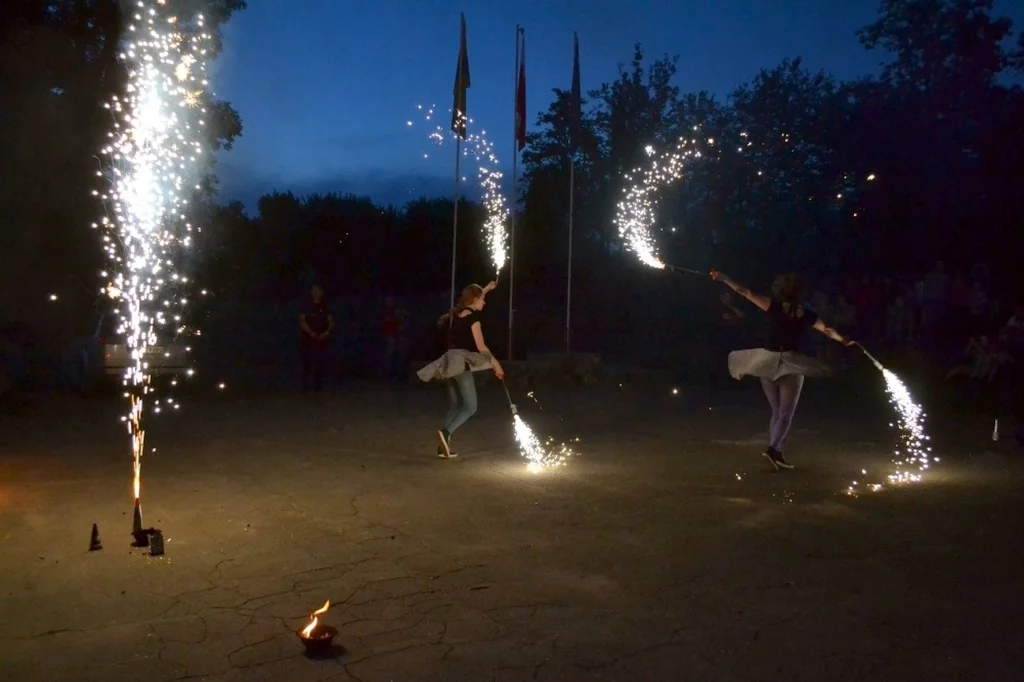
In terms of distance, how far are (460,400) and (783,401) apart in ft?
11.1

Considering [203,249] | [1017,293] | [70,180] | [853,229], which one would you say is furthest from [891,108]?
[70,180]

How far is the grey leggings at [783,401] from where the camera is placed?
9727 millimetres

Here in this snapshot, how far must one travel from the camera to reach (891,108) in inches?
977

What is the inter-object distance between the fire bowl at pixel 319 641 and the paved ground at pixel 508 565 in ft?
0.21

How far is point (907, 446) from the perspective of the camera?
37.8ft

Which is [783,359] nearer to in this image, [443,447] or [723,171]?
[443,447]

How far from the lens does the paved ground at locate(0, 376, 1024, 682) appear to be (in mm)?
4898

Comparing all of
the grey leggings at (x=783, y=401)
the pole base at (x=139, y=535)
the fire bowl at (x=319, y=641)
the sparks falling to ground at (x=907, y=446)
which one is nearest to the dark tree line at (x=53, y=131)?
the pole base at (x=139, y=535)

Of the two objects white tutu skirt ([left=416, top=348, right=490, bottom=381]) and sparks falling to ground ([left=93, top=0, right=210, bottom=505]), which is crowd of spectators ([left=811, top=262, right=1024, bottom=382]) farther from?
sparks falling to ground ([left=93, top=0, right=210, bottom=505])

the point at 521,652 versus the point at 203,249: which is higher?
the point at 203,249

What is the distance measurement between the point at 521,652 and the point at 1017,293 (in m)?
19.4

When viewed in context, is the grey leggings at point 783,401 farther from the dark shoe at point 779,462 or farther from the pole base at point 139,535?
the pole base at point 139,535

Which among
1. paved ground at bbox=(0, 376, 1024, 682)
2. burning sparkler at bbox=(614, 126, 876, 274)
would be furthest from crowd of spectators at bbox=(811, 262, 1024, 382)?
paved ground at bbox=(0, 376, 1024, 682)

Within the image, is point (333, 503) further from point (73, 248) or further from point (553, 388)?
point (73, 248)
